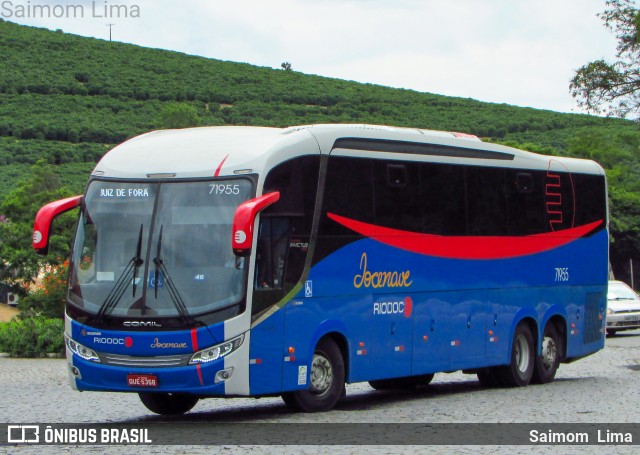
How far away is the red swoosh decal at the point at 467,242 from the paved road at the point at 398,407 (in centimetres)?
197

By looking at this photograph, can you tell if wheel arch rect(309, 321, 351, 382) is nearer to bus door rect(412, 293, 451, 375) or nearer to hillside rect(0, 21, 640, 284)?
bus door rect(412, 293, 451, 375)

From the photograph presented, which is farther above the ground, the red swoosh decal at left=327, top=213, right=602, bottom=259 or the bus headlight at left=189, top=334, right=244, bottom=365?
the red swoosh decal at left=327, top=213, right=602, bottom=259

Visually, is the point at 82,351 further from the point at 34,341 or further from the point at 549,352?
the point at 34,341

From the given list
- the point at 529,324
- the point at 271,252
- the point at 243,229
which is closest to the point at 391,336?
the point at 271,252

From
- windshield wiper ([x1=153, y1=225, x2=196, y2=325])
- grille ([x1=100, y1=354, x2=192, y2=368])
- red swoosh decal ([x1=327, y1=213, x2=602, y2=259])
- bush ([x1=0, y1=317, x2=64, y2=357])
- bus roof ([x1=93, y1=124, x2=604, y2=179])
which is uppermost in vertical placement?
bus roof ([x1=93, y1=124, x2=604, y2=179])

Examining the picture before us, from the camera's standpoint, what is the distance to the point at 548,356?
20594 millimetres

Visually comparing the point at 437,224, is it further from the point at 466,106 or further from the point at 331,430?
the point at 466,106

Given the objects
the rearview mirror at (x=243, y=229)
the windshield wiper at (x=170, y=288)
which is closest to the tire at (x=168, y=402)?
the windshield wiper at (x=170, y=288)

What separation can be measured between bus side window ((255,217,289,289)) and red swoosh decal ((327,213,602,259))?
3.30ft

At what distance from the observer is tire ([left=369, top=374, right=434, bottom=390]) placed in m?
19.2

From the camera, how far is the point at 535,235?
19969 millimetres

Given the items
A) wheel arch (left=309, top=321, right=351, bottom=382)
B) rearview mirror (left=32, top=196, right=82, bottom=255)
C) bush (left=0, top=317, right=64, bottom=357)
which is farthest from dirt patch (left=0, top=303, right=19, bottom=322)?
rearview mirror (left=32, top=196, right=82, bottom=255)

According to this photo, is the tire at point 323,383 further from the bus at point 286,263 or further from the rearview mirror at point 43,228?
the rearview mirror at point 43,228

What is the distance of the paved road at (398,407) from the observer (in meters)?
13.8
